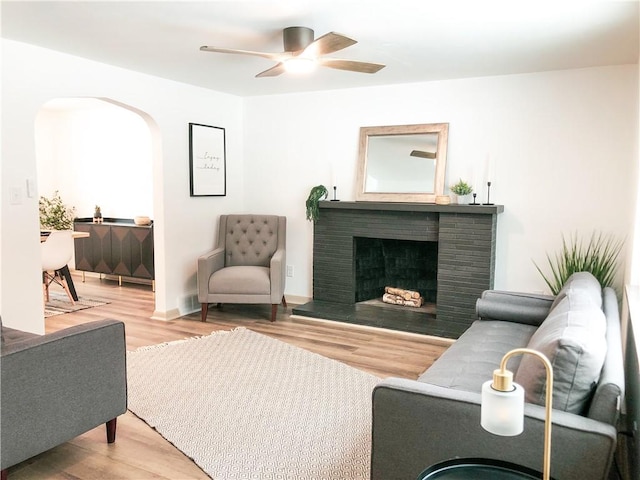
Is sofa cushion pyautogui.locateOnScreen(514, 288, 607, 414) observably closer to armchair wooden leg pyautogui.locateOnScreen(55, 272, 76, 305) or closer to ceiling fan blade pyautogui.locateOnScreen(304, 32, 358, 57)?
ceiling fan blade pyautogui.locateOnScreen(304, 32, 358, 57)

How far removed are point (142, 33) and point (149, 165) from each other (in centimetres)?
366

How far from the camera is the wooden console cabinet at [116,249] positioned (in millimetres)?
6285

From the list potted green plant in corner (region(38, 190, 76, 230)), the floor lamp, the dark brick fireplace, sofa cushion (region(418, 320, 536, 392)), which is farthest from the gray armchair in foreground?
potted green plant in corner (region(38, 190, 76, 230))

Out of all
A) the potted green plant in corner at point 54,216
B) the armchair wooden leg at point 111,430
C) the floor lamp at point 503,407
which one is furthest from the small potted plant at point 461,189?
the potted green plant in corner at point 54,216

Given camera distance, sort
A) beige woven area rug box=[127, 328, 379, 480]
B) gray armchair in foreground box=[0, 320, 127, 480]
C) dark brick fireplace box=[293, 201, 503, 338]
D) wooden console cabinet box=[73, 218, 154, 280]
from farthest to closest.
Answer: wooden console cabinet box=[73, 218, 154, 280]
dark brick fireplace box=[293, 201, 503, 338]
beige woven area rug box=[127, 328, 379, 480]
gray armchair in foreground box=[0, 320, 127, 480]

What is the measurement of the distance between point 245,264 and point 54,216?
11.2 feet

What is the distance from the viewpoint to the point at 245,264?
5.32 meters

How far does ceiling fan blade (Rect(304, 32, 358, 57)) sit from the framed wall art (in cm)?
236

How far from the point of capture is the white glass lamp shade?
3.45 ft

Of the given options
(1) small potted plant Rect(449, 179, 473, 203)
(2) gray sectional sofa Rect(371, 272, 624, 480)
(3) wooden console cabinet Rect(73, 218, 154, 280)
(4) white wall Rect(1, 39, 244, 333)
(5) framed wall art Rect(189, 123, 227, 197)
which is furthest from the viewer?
(3) wooden console cabinet Rect(73, 218, 154, 280)

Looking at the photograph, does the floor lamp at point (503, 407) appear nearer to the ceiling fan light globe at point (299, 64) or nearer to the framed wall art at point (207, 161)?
the ceiling fan light globe at point (299, 64)

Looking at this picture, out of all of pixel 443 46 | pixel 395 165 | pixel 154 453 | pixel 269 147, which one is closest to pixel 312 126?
pixel 269 147

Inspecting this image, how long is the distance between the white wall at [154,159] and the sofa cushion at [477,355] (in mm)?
2868

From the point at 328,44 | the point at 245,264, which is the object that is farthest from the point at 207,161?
the point at 328,44
